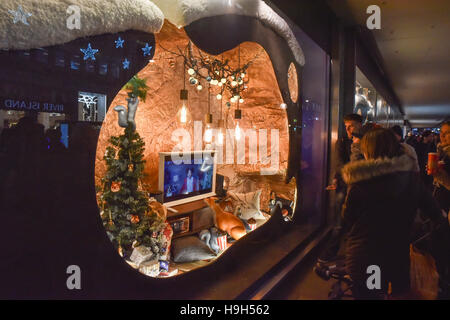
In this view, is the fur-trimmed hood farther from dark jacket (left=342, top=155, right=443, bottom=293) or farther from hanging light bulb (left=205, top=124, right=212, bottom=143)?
hanging light bulb (left=205, top=124, right=212, bottom=143)

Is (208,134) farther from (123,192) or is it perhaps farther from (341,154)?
(123,192)

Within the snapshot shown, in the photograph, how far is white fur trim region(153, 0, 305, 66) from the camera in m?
2.10

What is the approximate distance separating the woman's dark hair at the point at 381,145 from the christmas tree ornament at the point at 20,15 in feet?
6.66

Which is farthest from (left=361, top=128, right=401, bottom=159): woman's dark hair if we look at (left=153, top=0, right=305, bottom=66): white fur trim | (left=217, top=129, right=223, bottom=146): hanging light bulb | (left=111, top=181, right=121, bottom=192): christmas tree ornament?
(left=217, top=129, right=223, bottom=146): hanging light bulb

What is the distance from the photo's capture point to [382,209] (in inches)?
76.9

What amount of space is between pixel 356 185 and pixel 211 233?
1.76 m

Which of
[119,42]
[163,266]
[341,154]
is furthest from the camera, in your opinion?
[341,154]

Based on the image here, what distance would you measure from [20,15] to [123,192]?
3.99ft

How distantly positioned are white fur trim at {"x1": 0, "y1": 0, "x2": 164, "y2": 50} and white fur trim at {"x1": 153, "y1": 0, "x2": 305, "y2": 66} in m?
0.33

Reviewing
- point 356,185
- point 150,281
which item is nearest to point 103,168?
point 150,281

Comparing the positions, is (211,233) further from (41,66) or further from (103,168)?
(41,66)

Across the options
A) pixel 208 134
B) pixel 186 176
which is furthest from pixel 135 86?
pixel 208 134

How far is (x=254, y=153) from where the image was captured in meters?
5.12
